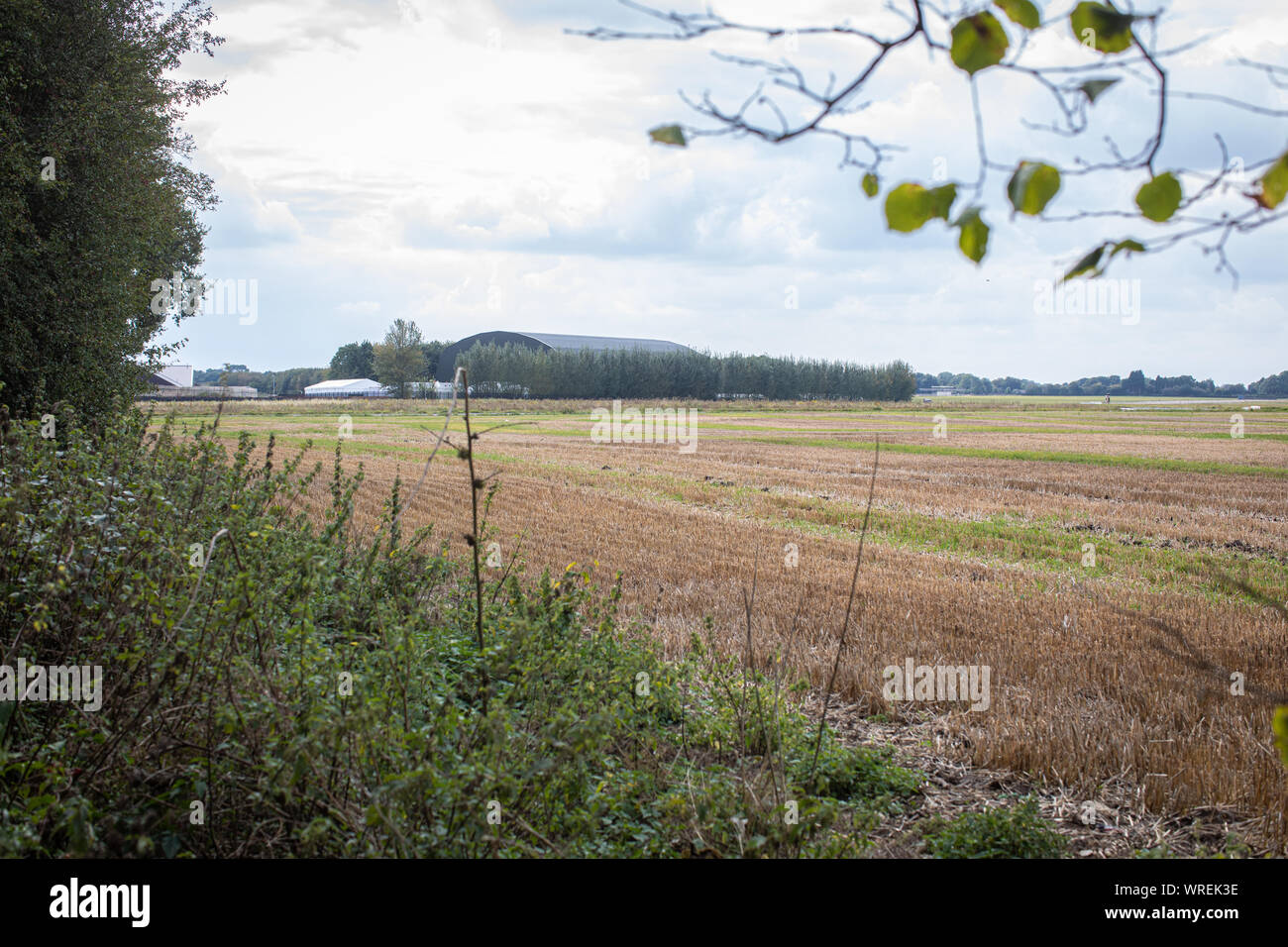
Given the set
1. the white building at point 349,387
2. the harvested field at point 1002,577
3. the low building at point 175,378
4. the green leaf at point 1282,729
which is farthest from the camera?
the white building at point 349,387

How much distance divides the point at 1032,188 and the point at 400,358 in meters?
114

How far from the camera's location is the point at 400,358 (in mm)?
110375

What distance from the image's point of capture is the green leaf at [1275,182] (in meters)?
1.46

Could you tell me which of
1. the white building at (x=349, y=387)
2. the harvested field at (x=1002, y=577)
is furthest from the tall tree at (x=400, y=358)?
the harvested field at (x=1002, y=577)

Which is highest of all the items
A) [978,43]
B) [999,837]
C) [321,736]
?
[978,43]

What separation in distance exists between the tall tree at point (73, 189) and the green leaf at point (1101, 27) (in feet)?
43.7

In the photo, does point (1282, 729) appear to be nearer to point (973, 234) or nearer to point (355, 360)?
point (973, 234)

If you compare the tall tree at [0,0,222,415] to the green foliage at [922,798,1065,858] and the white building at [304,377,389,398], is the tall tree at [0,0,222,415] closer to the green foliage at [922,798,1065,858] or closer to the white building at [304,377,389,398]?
the green foliage at [922,798,1065,858]

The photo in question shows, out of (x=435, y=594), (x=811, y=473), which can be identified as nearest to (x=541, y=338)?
(x=811, y=473)

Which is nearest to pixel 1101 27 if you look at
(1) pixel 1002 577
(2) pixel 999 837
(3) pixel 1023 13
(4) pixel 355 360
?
(3) pixel 1023 13

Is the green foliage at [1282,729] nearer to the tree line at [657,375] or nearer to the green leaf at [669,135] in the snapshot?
the green leaf at [669,135]

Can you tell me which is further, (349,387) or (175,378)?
(349,387)
